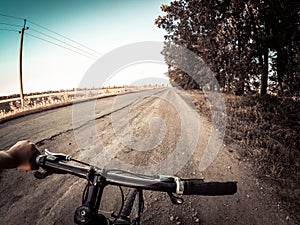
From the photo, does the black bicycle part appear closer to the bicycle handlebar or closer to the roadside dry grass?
the bicycle handlebar

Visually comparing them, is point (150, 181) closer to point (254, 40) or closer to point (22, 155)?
point (22, 155)

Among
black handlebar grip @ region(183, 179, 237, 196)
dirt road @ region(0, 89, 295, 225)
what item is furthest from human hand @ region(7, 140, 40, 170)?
dirt road @ region(0, 89, 295, 225)

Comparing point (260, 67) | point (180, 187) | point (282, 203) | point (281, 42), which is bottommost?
point (282, 203)

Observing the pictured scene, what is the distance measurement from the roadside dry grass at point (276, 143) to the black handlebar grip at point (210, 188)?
2.56 metres

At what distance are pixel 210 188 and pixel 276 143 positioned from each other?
5.21 meters

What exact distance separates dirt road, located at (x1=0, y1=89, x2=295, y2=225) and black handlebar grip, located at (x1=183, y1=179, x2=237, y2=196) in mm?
2034

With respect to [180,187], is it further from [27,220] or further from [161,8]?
[161,8]

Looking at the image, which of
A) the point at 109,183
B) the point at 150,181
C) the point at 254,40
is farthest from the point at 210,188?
the point at 254,40

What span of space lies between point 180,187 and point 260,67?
1158cm

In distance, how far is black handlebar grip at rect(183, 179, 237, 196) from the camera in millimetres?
1037

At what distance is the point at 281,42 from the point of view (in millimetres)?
10328

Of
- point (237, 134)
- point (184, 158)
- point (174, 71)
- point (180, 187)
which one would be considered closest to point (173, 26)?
point (174, 71)

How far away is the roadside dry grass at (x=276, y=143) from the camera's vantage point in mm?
3406

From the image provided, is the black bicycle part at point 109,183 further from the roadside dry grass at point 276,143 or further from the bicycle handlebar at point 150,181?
the roadside dry grass at point 276,143
